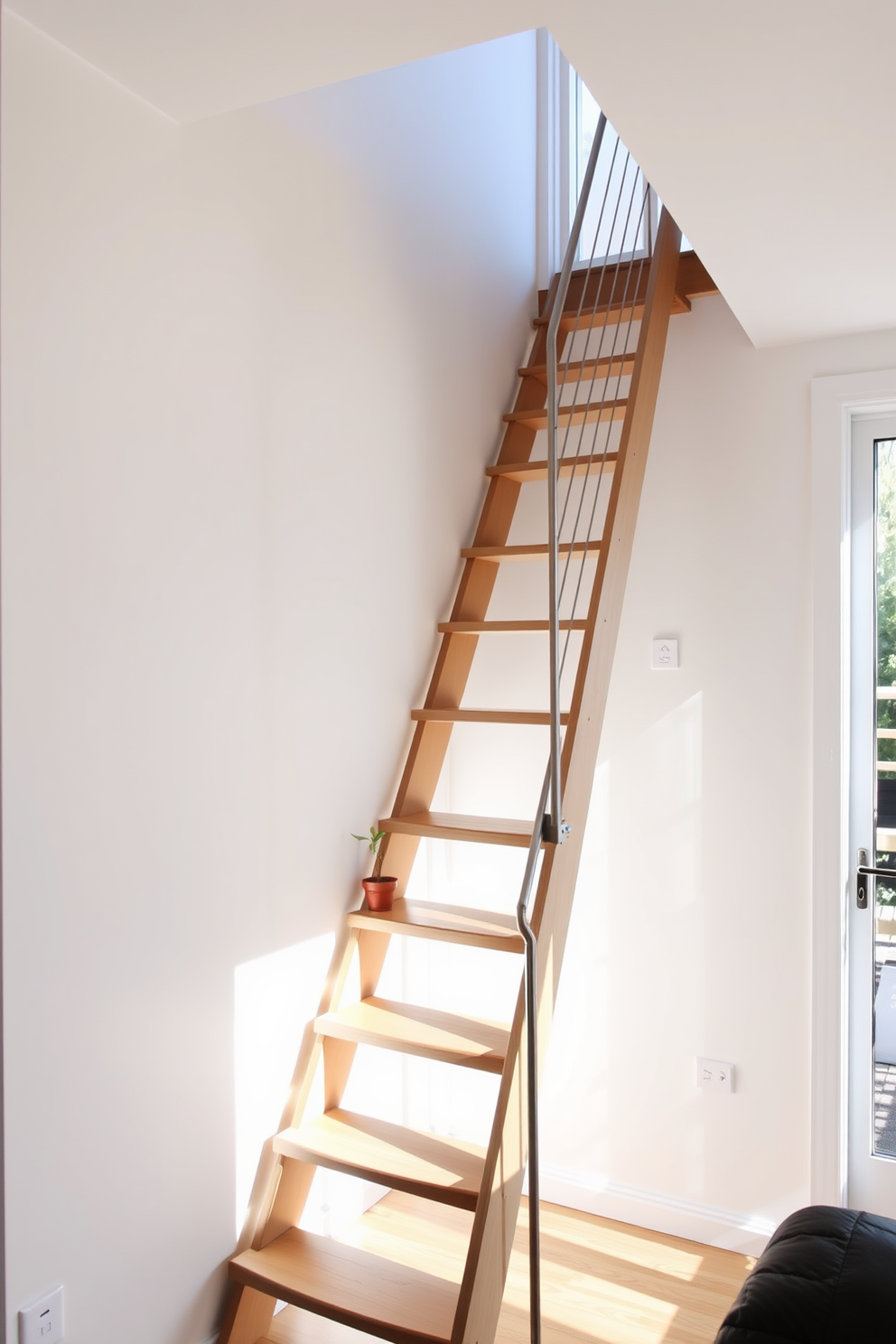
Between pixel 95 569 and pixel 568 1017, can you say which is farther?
pixel 568 1017

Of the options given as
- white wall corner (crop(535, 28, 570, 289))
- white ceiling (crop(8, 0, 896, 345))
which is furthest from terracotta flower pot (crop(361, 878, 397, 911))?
white wall corner (crop(535, 28, 570, 289))

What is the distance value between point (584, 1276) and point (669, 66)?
280cm

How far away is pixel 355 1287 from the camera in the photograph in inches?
87.4

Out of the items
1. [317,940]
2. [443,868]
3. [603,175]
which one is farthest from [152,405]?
[603,175]

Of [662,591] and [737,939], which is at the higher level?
[662,591]

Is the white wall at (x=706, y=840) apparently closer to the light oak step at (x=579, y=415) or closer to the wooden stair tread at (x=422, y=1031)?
the light oak step at (x=579, y=415)

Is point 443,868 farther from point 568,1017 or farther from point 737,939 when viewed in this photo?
point 737,939

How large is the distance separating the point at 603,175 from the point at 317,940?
2875 millimetres

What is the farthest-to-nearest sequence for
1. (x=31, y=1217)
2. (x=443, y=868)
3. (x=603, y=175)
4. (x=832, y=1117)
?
(x=603, y=175) → (x=443, y=868) → (x=832, y=1117) → (x=31, y=1217)

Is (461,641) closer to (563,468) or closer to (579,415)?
(563,468)

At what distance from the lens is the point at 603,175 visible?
3.77m

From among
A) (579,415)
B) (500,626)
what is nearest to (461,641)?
(500,626)

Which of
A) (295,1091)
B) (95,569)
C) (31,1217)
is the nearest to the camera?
(31,1217)

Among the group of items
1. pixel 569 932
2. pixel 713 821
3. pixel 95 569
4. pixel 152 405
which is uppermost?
pixel 152 405
